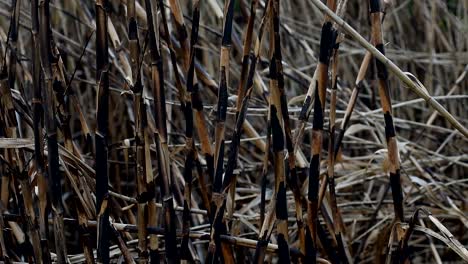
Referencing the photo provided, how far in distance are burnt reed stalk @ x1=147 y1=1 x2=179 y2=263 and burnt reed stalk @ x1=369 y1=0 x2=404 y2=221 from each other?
17cm

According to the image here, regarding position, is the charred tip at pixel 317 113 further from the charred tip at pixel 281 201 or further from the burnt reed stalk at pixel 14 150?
the burnt reed stalk at pixel 14 150

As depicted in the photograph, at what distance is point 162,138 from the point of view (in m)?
0.60

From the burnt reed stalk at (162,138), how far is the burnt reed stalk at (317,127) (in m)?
0.12

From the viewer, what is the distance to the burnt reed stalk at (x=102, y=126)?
1.85 ft

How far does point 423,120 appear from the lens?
5.39 ft

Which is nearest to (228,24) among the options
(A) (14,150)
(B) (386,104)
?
(B) (386,104)

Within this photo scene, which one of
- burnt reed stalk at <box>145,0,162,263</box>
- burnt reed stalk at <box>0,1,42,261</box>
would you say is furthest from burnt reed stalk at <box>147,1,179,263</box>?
burnt reed stalk at <box>0,1,42,261</box>

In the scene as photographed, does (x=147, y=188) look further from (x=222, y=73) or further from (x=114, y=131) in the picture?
(x=114, y=131)

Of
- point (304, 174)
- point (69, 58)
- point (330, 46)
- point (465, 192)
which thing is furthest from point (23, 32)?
point (330, 46)

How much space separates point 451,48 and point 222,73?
1193mm

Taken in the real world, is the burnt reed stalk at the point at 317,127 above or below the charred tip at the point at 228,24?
below

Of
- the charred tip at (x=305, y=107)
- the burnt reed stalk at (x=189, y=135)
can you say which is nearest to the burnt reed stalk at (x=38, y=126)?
the burnt reed stalk at (x=189, y=135)

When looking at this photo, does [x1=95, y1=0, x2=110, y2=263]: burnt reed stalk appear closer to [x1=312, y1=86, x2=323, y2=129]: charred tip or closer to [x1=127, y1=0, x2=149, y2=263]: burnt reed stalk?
[x1=127, y1=0, x2=149, y2=263]: burnt reed stalk

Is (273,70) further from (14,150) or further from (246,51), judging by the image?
(14,150)
